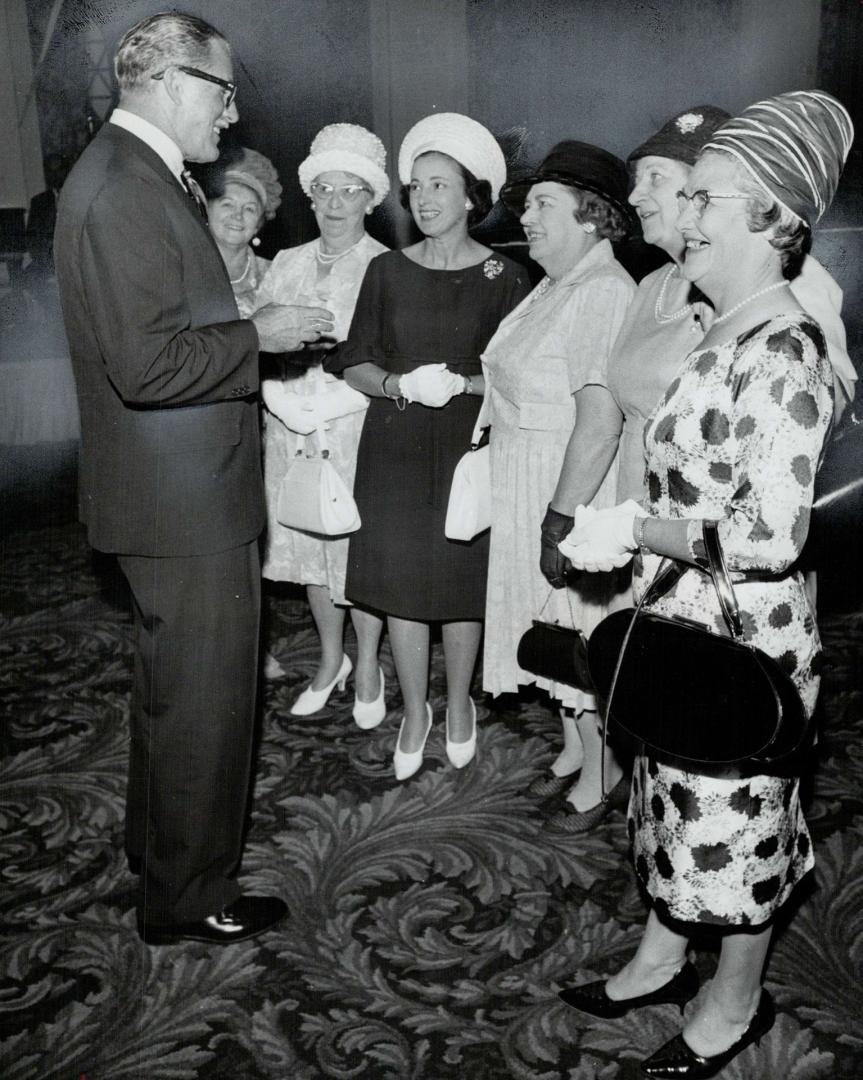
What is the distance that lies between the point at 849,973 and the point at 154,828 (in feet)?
5.15

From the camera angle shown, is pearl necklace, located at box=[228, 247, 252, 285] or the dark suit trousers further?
pearl necklace, located at box=[228, 247, 252, 285]

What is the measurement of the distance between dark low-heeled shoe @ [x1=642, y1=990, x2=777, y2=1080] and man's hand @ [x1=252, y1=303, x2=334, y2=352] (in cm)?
161

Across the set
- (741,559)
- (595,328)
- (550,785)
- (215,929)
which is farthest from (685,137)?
(215,929)

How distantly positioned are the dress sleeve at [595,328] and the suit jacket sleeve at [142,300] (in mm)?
897

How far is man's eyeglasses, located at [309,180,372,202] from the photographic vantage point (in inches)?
127

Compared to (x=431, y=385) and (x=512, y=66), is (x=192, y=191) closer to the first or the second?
(x=431, y=385)

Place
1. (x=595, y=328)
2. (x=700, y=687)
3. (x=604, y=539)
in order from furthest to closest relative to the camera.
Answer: (x=595, y=328) < (x=604, y=539) < (x=700, y=687)

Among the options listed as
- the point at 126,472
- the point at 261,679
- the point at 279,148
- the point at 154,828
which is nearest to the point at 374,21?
the point at 279,148

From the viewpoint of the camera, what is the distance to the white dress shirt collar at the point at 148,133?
203 centimetres

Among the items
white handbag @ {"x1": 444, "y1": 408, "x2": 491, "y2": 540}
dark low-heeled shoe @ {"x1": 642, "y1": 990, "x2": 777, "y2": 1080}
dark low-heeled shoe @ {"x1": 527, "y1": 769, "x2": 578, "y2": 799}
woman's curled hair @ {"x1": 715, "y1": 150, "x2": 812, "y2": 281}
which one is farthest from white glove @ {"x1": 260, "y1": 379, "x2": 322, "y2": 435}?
dark low-heeled shoe @ {"x1": 642, "y1": 990, "x2": 777, "y2": 1080}

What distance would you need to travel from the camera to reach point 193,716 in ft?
7.38

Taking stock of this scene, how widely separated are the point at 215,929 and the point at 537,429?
1.44 metres

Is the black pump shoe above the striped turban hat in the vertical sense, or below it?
below

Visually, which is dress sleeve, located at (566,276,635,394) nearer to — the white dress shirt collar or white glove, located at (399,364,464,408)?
white glove, located at (399,364,464,408)
